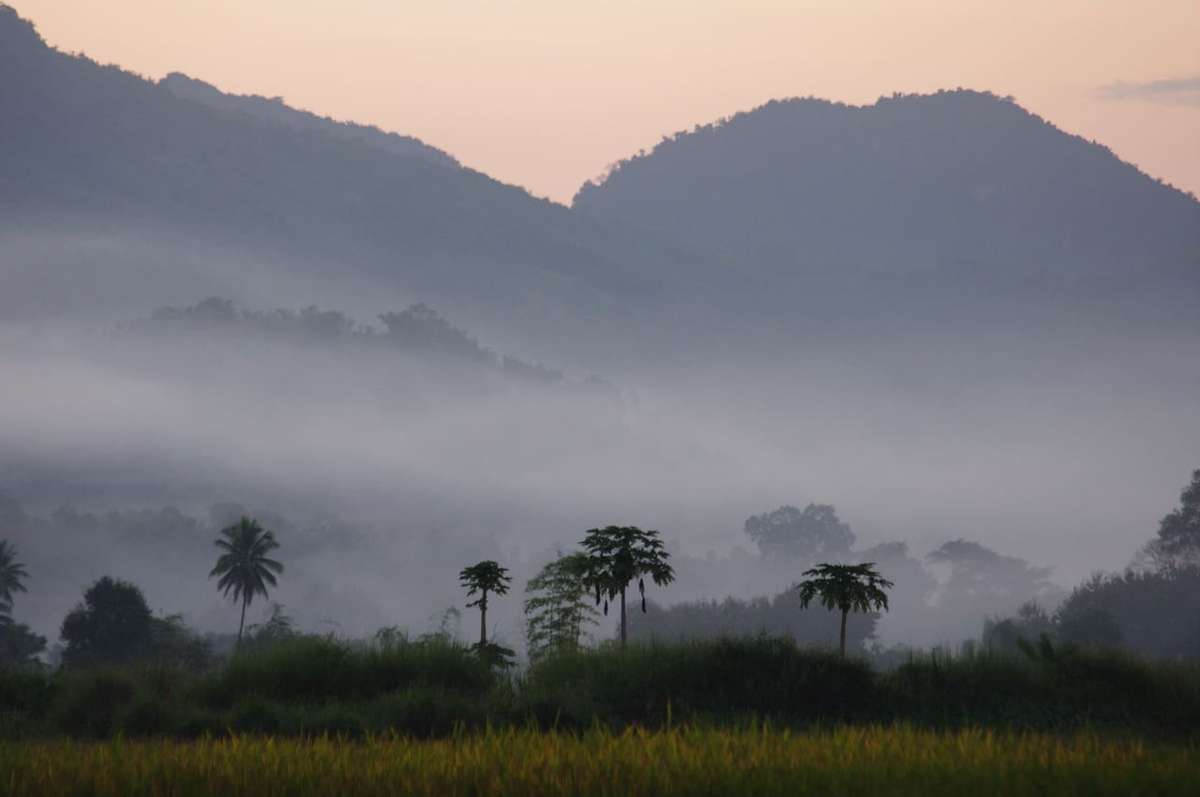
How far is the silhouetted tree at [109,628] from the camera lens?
103000 mm

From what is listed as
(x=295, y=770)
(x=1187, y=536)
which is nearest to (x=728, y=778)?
(x=295, y=770)

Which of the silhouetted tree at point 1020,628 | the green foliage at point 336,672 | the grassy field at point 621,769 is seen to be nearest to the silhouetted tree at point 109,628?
the silhouetted tree at point 1020,628

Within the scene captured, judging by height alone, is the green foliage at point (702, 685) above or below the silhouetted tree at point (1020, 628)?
below

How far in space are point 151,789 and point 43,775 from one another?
1.84 metres

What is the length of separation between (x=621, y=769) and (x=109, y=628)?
93.1m

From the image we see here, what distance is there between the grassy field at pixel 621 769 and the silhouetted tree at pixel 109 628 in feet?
285

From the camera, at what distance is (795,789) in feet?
57.6

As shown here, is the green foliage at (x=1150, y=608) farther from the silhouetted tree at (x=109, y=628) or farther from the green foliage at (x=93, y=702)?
the green foliage at (x=93, y=702)

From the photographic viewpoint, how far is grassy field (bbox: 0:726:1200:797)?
1769 cm

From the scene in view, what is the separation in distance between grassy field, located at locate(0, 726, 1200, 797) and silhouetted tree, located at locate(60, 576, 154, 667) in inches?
3425

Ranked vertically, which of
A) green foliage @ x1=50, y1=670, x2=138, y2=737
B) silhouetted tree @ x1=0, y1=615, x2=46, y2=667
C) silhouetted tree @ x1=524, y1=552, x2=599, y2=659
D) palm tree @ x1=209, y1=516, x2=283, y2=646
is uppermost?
palm tree @ x1=209, y1=516, x2=283, y2=646

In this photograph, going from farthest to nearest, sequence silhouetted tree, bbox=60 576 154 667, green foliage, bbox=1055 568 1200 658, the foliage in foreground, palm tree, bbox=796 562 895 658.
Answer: green foliage, bbox=1055 568 1200 658 < silhouetted tree, bbox=60 576 154 667 < palm tree, bbox=796 562 895 658 < the foliage in foreground

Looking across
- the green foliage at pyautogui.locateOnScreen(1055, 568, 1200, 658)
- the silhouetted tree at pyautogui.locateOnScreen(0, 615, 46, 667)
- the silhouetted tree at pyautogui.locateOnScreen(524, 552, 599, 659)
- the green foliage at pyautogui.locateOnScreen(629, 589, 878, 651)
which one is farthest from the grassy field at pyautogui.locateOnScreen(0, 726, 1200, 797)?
the green foliage at pyautogui.locateOnScreen(629, 589, 878, 651)

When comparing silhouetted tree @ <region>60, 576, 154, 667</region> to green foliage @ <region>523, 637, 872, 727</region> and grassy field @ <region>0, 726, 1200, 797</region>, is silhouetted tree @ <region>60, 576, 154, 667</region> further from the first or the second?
grassy field @ <region>0, 726, 1200, 797</region>
